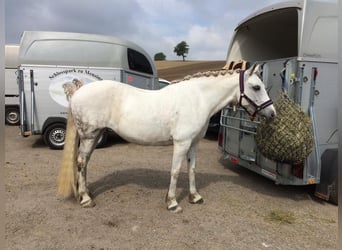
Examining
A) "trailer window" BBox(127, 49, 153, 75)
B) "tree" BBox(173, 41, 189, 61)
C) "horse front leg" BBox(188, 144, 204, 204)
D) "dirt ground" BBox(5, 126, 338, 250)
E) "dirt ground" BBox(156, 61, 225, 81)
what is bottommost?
"dirt ground" BBox(5, 126, 338, 250)

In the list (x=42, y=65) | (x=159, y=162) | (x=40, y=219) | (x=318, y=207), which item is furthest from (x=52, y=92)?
(x=318, y=207)

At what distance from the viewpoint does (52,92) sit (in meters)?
6.88

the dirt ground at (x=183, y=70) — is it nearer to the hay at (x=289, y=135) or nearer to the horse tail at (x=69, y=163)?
the hay at (x=289, y=135)

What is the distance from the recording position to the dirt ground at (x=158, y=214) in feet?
9.48

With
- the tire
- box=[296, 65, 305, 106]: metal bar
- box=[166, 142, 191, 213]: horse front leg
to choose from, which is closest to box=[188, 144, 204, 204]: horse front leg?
box=[166, 142, 191, 213]: horse front leg

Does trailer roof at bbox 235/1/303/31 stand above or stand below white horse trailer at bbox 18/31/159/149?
above

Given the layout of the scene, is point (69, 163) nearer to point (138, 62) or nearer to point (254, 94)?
point (254, 94)

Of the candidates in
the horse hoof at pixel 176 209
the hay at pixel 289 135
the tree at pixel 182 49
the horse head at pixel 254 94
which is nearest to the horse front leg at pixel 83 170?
the horse hoof at pixel 176 209

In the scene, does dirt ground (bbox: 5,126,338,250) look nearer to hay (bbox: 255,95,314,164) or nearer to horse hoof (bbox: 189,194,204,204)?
horse hoof (bbox: 189,194,204,204)

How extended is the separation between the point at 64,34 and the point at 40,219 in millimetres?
5550

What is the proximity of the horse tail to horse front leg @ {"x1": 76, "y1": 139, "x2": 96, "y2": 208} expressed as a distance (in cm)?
7

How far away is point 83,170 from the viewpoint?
3721 mm

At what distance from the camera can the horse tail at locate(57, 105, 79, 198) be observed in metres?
3.68

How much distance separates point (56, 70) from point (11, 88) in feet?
19.0
